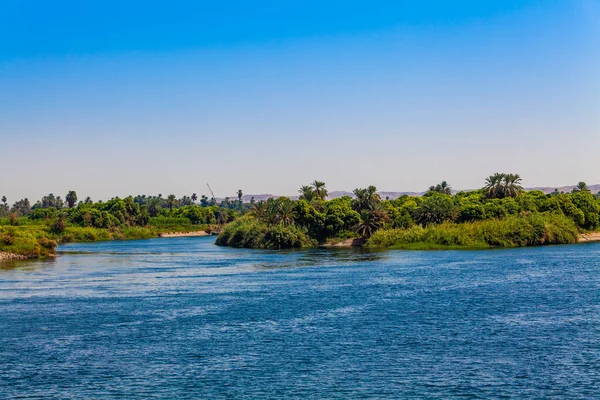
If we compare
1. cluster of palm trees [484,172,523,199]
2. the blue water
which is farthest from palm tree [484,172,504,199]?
the blue water

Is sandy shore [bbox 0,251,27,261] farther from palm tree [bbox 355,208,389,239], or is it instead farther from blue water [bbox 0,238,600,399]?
palm tree [bbox 355,208,389,239]

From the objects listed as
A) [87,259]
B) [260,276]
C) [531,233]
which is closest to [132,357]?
[260,276]

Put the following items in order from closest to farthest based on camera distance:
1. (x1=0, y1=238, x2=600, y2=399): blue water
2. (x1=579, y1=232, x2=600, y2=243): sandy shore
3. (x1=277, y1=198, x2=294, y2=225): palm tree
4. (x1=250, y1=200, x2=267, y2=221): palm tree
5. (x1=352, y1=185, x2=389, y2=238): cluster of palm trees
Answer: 1. (x1=0, y1=238, x2=600, y2=399): blue water
2. (x1=579, y1=232, x2=600, y2=243): sandy shore
3. (x1=352, y1=185, x2=389, y2=238): cluster of palm trees
4. (x1=277, y1=198, x2=294, y2=225): palm tree
5. (x1=250, y1=200, x2=267, y2=221): palm tree

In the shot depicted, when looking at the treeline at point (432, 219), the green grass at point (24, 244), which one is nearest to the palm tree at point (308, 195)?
the treeline at point (432, 219)

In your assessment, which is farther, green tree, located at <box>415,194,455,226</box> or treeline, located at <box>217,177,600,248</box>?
green tree, located at <box>415,194,455,226</box>

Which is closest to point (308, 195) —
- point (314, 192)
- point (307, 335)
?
point (314, 192)

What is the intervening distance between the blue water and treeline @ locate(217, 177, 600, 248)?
46.2 meters

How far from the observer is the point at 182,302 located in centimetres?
6075

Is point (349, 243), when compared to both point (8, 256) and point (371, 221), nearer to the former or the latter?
point (371, 221)

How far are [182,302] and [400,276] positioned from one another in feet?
97.0

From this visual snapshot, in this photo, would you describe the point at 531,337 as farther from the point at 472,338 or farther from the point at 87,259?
the point at 87,259

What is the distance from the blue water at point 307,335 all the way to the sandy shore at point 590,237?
207 feet

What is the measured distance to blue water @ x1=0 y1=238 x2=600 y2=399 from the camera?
33875mm

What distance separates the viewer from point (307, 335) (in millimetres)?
45562
